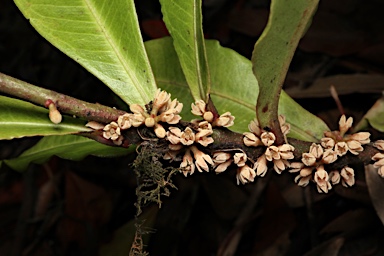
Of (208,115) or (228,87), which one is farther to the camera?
(228,87)

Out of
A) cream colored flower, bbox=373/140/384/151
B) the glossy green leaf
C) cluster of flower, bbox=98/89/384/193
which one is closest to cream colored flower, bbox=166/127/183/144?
cluster of flower, bbox=98/89/384/193

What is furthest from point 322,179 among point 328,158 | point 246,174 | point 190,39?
point 190,39

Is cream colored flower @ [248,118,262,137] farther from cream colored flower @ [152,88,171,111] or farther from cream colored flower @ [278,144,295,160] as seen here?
cream colored flower @ [152,88,171,111]

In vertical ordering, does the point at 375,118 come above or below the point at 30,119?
below

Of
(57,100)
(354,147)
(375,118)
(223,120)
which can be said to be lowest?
(375,118)

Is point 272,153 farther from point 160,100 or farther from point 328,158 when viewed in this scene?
point 160,100

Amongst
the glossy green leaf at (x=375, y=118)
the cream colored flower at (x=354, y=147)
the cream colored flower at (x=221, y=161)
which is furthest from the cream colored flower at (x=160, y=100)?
the glossy green leaf at (x=375, y=118)

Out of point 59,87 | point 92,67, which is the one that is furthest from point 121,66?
point 59,87
